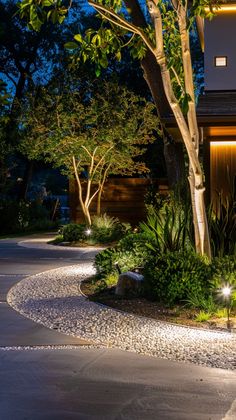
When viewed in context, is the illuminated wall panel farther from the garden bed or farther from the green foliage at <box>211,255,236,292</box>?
the green foliage at <box>211,255,236,292</box>

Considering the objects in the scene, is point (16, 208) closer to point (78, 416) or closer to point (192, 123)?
point (192, 123)

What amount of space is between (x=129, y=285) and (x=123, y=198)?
17.5m

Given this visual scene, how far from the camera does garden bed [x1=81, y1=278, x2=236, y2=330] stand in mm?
10500

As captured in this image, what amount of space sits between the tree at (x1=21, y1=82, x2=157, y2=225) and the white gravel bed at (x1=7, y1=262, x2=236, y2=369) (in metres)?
11.1

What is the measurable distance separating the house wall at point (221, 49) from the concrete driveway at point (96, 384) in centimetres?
1073

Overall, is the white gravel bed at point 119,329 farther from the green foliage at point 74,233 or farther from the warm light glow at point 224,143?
the green foliage at point 74,233

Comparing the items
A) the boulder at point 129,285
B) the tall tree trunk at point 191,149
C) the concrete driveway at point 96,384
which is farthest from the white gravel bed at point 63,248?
the concrete driveway at point 96,384

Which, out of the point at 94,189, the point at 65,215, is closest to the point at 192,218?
the point at 94,189

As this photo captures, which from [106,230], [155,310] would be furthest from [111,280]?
[106,230]

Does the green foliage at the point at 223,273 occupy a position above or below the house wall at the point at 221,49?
below

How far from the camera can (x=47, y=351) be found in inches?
341

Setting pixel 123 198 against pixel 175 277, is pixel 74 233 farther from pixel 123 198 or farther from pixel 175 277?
pixel 175 277

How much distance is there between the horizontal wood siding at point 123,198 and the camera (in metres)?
29.9

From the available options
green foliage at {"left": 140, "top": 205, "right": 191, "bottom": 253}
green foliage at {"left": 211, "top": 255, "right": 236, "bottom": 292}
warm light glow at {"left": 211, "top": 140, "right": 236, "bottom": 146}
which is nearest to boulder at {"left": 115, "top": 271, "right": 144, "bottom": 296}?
green foliage at {"left": 140, "top": 205, "right": 191, "bottom": 253}
